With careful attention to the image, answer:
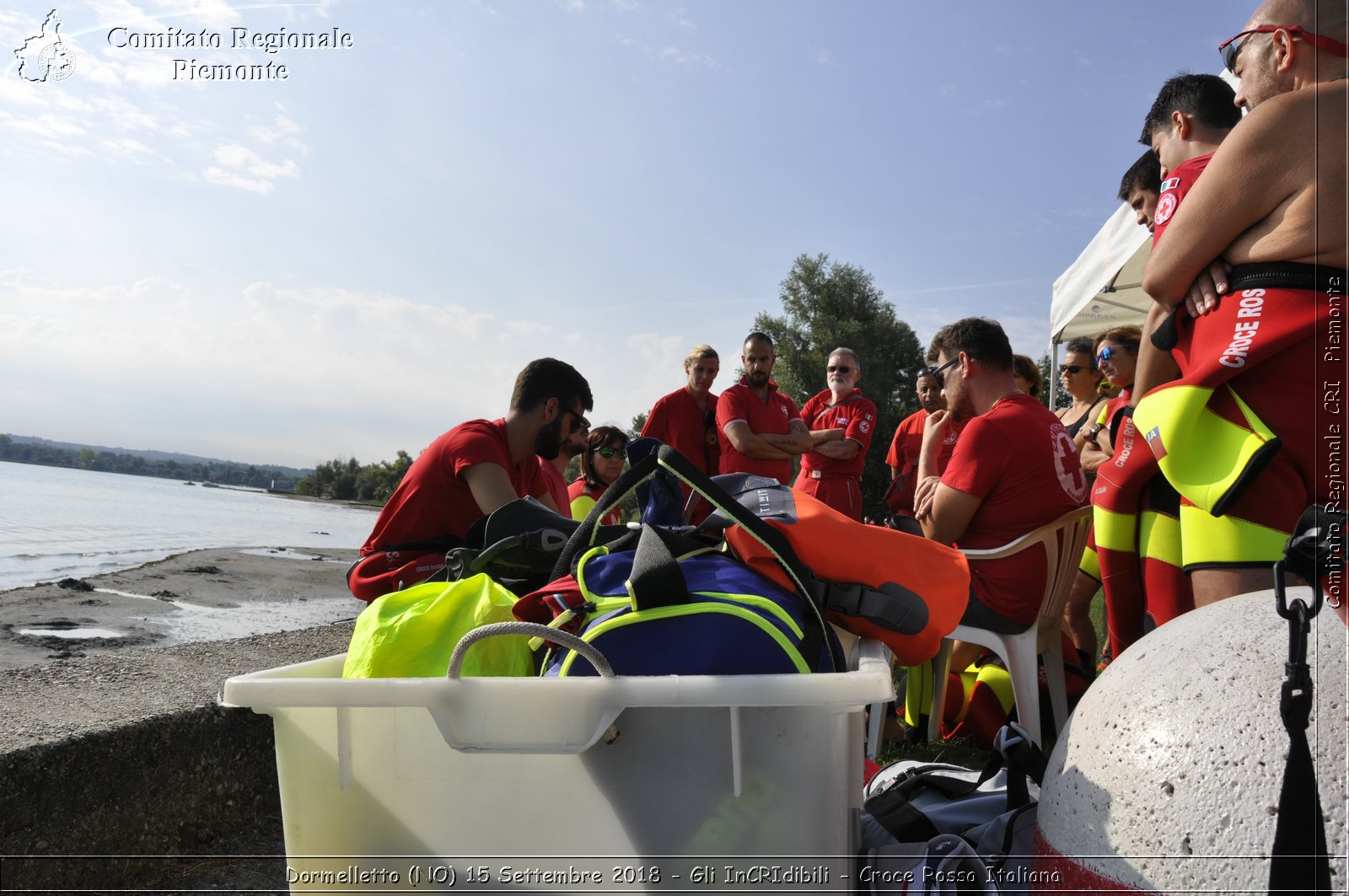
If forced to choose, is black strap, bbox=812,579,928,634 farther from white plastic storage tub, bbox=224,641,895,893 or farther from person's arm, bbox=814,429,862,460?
person's arm, bbox=814,429,862,460

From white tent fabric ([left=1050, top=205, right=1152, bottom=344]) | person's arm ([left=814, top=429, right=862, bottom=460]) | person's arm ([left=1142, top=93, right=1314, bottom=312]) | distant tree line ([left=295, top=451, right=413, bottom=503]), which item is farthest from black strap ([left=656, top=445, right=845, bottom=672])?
distant tree line ([left=295, top=451, right=413, bottom=503])

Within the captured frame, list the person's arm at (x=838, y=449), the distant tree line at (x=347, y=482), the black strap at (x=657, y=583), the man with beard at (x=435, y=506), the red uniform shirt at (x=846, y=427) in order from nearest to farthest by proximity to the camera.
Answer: the black strap at (x=657, y=583) < the man with beard at (x=435, y=506) < the person's arm at (x=838, y=449) < the red uniform shirt at (x=846, y=427) < the distant tree line at (x=347, y=482)

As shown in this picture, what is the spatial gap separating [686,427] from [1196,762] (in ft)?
17.5

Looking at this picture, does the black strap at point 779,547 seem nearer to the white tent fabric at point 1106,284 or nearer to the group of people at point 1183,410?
the group of people at point 1183,410

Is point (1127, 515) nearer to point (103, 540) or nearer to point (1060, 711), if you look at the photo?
point (1060, 711)

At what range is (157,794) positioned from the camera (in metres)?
2.12

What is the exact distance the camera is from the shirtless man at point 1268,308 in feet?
5.29

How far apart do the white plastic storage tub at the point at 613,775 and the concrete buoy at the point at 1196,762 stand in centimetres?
39

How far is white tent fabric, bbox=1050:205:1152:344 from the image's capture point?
6523mm

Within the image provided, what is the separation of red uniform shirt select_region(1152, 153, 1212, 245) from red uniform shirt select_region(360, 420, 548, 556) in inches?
87.9

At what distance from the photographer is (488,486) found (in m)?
3.03

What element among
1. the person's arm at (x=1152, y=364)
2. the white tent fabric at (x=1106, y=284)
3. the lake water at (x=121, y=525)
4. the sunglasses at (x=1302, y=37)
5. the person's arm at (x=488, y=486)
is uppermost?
the white tent fabric at (x=1106, y=284)

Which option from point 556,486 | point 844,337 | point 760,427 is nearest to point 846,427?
point 760,427

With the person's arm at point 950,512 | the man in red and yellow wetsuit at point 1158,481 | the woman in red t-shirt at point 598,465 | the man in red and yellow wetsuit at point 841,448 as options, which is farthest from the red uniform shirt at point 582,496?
the man in red and yellow wetsuit at point 1158,481
